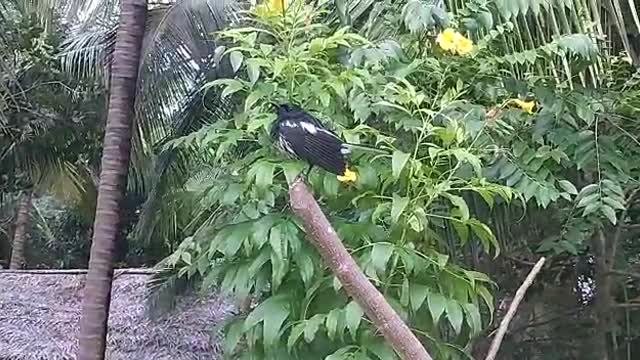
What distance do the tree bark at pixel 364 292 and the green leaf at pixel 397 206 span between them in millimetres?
571

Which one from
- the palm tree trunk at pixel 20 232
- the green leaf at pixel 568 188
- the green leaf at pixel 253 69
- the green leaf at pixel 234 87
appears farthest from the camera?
the palm tree trunk at pixel 20 232

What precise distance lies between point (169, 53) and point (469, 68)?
251cm

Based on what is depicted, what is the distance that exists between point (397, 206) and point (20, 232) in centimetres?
772

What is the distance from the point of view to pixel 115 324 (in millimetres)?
5586

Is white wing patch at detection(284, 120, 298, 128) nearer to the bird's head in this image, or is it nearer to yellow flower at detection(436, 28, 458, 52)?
the bird's head

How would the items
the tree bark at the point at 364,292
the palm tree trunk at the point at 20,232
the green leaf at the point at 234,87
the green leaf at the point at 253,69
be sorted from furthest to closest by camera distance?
1. the palm tree trunk at the point at 20,232
2. the green leaf at the point at 234,87
3. the green leaf at the point at 253,69
4. the tree bark at the point at 364,292

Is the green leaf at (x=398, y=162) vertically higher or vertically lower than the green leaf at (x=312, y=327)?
higher

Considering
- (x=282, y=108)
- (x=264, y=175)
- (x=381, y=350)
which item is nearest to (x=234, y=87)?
(x=282, y=108)

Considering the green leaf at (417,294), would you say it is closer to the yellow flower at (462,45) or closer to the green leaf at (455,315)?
the green leaf at (455,315)

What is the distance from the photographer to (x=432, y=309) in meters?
2.00

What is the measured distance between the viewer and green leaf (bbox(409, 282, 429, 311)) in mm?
2020

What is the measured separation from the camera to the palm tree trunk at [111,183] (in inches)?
106

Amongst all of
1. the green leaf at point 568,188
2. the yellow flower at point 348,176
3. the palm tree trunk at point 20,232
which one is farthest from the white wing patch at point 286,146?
the palm tree trunk at point 20,232

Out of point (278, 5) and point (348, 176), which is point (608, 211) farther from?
point (278, 5)
